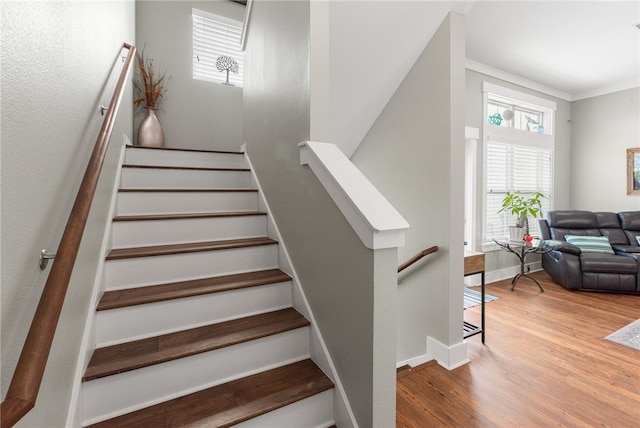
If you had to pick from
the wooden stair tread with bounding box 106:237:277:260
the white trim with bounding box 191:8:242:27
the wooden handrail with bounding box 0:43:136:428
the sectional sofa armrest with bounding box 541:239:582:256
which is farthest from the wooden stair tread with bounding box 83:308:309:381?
the sectional sofa armrest with bounding box 541:239:582:256

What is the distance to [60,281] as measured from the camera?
0.87m

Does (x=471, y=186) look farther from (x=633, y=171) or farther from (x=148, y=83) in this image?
(x=148, y=83)

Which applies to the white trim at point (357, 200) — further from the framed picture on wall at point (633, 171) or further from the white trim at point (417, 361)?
the framed picture on wall at point (633, 171)

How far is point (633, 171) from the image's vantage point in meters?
5.08

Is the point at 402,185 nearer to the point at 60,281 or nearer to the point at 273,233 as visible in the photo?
the point at 273,233

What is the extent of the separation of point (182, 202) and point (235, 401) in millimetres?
1500

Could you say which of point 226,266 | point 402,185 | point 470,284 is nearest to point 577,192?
point 470,284

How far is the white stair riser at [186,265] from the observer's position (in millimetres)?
1772

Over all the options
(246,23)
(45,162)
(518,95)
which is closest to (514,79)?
(518,95)

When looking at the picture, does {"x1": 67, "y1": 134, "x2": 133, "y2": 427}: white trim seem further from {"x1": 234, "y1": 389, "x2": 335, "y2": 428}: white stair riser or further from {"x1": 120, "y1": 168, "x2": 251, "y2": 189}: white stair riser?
{"x1": 234, "y1": 389, "x2": 335, "y2": 428}: white stair riser

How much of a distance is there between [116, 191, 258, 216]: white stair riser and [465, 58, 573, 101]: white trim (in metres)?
3.82

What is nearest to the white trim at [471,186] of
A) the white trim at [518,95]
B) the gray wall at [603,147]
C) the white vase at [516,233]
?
the white vase at [516,233]

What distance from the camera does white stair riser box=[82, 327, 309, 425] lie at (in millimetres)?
1309

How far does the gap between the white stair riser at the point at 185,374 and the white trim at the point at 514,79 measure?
4.50 m
